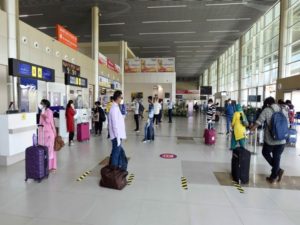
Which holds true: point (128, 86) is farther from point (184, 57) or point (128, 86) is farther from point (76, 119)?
point (76, 119)

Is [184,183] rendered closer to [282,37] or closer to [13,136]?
[13,136]

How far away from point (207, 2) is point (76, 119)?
32.2 feet

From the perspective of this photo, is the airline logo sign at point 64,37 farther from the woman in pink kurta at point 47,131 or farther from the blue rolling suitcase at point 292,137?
the blue rolling suitcase at point 292,137

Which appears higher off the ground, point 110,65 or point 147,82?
point 110,65

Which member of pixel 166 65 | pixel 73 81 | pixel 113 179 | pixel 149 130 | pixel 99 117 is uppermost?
pixel 166 65

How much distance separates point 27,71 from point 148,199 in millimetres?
4650

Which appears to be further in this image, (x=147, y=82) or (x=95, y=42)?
(x=147, y=82)

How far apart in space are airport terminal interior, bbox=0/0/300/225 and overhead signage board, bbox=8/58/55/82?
0.03 metres

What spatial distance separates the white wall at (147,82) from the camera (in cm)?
2128

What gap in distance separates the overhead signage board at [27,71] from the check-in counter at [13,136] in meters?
1.07

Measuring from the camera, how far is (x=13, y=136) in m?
4.89

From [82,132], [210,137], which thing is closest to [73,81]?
[82,132]

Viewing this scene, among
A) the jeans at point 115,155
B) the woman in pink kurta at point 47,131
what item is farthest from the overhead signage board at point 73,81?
the jeans at point 115,155

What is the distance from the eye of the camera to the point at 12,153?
4859 millimetres
